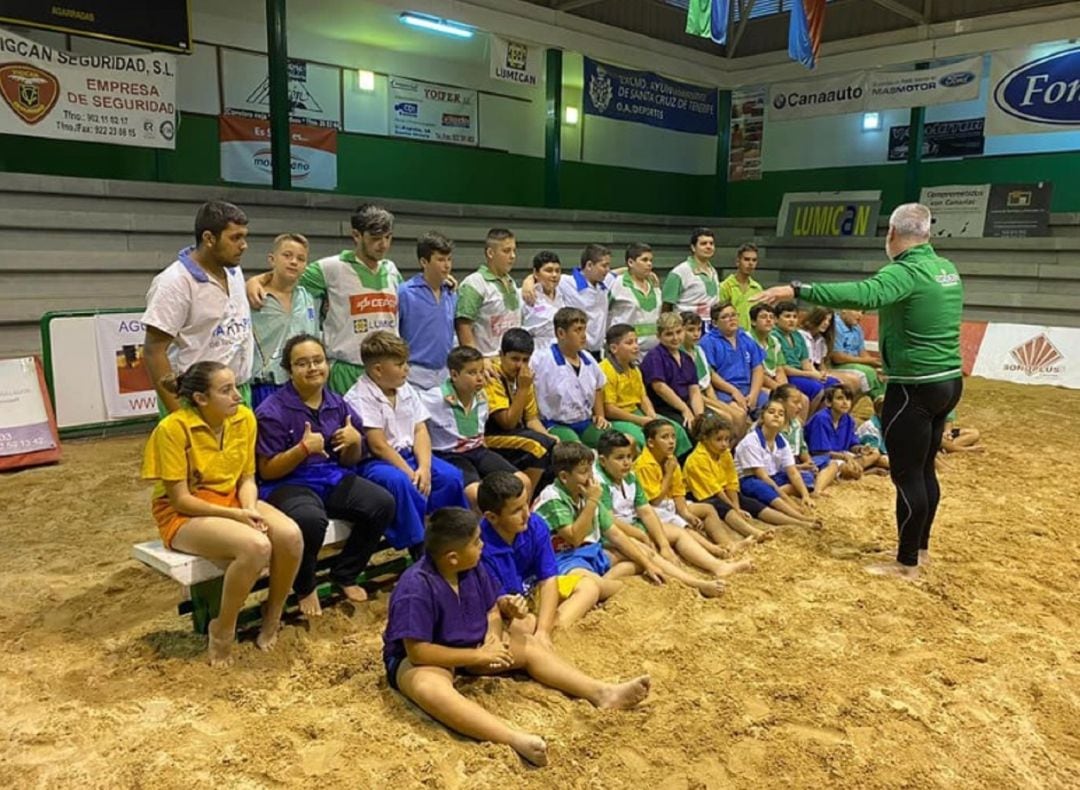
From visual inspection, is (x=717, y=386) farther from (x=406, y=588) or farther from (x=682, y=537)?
(x=406, y=588)

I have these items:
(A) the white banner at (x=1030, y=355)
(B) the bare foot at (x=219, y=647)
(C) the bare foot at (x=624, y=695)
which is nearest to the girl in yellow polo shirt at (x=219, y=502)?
(B) the bare foot at (x=219, y=647)

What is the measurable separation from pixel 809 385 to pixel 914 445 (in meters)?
2.48

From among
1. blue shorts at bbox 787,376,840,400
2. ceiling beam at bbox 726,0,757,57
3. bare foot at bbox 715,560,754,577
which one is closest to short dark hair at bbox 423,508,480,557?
bare foot at bbox 715,560,754,577

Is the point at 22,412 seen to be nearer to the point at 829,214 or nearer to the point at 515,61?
the point at 515,61

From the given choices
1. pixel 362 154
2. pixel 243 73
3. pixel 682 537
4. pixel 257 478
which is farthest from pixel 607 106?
pixel 257 478

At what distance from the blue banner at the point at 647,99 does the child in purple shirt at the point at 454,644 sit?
10.5 metres

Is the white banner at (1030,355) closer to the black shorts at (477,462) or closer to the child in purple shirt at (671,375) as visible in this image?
the child in purple shirt at (671,375)

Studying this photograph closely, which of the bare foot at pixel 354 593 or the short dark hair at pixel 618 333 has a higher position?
the short dark hair at pixel 618 333

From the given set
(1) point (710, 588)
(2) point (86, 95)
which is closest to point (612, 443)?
(1) point (710, 588)

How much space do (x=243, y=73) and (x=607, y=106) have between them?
5.51m

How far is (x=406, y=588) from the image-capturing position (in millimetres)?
2795

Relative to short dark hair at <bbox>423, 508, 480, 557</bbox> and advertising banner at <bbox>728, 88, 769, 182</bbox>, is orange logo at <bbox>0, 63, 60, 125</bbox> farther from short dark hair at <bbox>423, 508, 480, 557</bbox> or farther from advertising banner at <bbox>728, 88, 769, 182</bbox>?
advertising banner at <bbox>728, 88, 769, 182</bbox>

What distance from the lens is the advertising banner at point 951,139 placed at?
45.3ft

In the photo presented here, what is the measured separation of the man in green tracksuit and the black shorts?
1.62m
